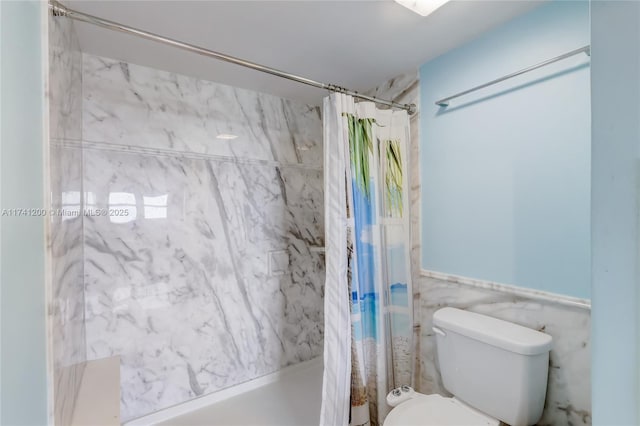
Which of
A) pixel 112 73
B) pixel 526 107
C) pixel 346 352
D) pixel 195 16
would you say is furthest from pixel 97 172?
pixel 526 107

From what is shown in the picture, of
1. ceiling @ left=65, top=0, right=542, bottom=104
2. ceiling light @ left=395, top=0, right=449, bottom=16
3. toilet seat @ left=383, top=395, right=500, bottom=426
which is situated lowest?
toilet seat @ left=383, top=395, right=500, bottom=426

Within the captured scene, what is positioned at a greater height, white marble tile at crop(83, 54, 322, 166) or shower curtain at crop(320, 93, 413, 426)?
white marble tile at crop(83, 54, 322, 166)

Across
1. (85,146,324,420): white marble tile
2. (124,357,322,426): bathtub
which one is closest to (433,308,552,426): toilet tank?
(124,357,322,426): bathtub

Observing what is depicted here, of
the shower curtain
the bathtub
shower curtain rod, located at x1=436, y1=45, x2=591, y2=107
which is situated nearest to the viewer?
shower curtain rod, located at x1=436, y1=45, x2=591, y2=107

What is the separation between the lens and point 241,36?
5.40 ft

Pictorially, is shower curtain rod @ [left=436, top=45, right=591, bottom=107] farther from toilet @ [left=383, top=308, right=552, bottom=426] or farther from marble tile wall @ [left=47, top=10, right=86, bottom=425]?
marble tile wall @ [left=47, top=10, right=86, bottom=425]

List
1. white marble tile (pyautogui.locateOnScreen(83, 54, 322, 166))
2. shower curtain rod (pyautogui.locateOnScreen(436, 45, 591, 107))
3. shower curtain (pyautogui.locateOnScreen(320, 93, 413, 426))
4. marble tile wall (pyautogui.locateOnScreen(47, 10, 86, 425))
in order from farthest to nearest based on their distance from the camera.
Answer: white marble tile (pyautogui.locateOnScreen(83, 54, 322, 166)) → shower curtain (pyautogui.locateOnScreen(320, 93, 413, 426)) → shower curtain rod (pyautogui.locateOnScreen(436, 45, 591, 107)) → marble tile wall (pyautogui.locateOnScreen(47, 10, 86, 425))

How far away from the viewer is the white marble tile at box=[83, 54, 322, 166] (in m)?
1.84

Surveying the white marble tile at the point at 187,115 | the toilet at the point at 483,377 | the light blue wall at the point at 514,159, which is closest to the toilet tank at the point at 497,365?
the toilet at the point at 483,377

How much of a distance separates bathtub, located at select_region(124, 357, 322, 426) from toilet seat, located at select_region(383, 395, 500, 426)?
91cm

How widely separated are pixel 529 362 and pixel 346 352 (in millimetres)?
842

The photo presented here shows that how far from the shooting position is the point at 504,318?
1.48 meters

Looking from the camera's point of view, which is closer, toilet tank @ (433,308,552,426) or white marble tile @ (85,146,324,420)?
toilet tank @ (433,308,552,426)

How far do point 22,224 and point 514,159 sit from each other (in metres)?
1.90
